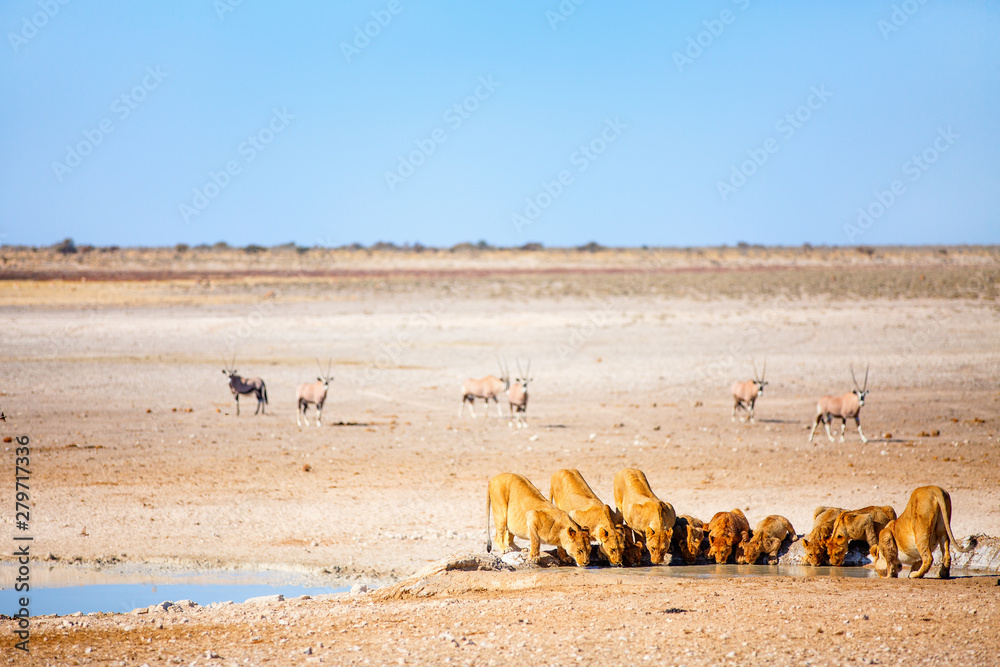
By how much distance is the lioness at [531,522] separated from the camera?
9.84 meters

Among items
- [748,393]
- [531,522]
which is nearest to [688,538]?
[531,522]

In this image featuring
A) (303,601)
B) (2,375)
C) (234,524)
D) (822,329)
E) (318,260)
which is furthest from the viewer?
(318,260)

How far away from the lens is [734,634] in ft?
24.1

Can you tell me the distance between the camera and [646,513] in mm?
10500

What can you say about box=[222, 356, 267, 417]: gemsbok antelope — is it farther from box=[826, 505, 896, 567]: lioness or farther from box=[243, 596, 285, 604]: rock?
box=[826, 505, 896, 567]: lioness

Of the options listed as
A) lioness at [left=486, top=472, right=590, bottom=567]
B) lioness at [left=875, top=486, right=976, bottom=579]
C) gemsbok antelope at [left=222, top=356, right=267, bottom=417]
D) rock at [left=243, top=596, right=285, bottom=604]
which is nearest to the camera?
rock at [left=243, top=596, right=285, bottom=604]

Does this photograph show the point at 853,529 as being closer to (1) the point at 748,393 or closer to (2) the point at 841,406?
(2) the point at 841,406

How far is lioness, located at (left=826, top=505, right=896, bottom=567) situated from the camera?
9.90m

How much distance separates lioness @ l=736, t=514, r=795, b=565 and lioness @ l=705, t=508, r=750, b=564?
0.34 feet

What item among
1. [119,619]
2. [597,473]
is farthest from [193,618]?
[597,473]

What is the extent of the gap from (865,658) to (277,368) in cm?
2275

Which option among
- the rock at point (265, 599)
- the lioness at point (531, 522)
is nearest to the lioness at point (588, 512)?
the lioness at point (531, 522)

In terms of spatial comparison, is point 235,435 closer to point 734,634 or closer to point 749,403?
point 749,403

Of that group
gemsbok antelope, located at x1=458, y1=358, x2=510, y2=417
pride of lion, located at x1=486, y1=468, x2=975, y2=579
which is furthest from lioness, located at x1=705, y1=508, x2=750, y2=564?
gemsbok antelope, located at x1=458, y1=358, x2=510, y2=417
